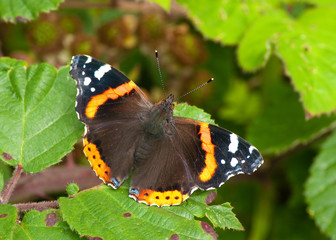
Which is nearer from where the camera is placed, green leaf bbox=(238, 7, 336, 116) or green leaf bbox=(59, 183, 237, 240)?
green leaf bbox=(59, 183, 237, 240)

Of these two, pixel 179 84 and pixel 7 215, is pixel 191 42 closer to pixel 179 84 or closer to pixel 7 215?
pixel 179 84

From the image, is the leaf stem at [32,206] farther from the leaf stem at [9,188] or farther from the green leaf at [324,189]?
the green leaf at [324,189]

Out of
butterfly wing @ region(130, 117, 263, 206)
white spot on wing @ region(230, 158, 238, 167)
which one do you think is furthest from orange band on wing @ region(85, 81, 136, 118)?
white spot on wing @ region(230, 158, 238, 167)

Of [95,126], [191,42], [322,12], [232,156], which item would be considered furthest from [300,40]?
[95,126]

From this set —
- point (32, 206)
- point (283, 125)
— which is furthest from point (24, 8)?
point (283, 125)

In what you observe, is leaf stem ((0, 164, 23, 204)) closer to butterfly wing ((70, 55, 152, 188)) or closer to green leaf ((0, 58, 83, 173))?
green leaf ((0, 58, 83, 173))

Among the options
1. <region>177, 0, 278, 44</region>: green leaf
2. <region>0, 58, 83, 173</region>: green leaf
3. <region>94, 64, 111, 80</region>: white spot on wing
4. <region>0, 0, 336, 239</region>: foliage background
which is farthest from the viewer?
<region>177, 0, 278, 44</region>: green leaf
